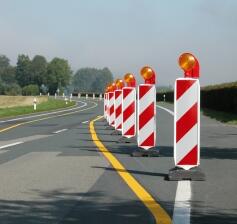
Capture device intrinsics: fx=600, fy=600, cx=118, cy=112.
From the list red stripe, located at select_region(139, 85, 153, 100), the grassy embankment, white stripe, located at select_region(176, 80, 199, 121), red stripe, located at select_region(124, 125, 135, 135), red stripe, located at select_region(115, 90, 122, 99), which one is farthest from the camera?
the grassy embankment

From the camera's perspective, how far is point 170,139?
16.7 m

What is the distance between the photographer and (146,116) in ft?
38.5

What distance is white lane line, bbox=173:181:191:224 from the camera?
19.7ft

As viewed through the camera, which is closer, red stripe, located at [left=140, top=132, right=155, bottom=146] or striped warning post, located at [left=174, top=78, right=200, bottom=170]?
striped warning post, located at [left=174, top=78, right=200, bottom=170]

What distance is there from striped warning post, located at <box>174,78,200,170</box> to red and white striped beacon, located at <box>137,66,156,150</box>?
2858 millimetres

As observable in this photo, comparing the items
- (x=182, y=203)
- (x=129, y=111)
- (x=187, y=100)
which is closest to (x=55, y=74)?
(x=129, y=111)

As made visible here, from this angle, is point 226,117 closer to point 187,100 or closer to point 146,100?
point 146,100

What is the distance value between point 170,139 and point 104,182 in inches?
326

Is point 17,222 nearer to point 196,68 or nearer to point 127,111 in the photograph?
point 196,68

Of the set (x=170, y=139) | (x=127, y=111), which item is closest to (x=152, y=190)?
(x=127, y=111)

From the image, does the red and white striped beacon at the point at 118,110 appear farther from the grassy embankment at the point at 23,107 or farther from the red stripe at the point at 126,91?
the grassy embankment at the point at 23,107

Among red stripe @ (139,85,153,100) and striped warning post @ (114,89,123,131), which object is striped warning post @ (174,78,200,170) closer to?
red stripe @ (139,85,153,100)

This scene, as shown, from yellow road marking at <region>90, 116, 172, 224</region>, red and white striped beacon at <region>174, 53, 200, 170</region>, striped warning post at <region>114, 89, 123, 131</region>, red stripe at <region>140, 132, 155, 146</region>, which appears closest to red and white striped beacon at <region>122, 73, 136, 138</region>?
yellow road marking at <region>90, 116, 172, 224</region>

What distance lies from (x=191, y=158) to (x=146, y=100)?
3213 millimetres
